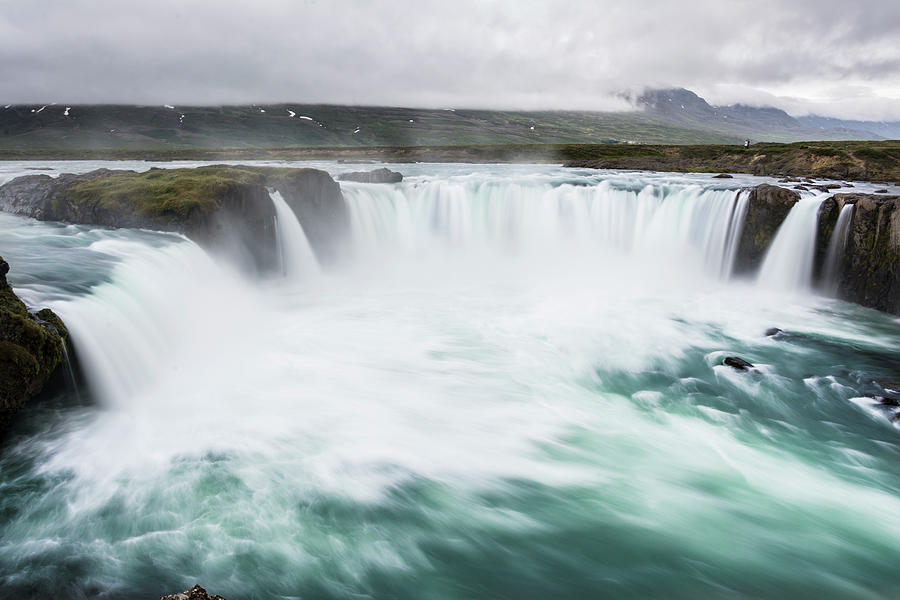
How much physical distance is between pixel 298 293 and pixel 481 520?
13.7m

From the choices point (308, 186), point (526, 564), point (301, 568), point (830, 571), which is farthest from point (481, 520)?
point (308, 186)

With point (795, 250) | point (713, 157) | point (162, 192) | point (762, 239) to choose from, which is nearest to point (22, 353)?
point (162, 192)

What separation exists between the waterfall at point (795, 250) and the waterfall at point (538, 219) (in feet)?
8.42

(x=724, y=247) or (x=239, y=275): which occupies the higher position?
(x=724, y=247)

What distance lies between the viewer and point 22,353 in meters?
7.45

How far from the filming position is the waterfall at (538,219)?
23.8 meters

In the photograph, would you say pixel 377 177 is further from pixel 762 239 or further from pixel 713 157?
pixel 713 157

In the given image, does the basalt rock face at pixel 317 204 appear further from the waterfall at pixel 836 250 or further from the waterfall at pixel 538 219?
the waterfall at pixel 836 250

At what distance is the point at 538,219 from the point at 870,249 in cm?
1420

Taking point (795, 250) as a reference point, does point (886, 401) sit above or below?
below

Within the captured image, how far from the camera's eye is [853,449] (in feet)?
30.9

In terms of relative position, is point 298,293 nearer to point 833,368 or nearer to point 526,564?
point 526,564

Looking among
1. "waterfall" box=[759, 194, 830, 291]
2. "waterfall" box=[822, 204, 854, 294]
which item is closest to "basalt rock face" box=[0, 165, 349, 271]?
"waterfall" box=[759, 194, 830, 291]

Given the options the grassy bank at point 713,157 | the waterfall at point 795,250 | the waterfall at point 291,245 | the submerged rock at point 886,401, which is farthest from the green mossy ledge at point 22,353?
the grassy bank at point 713,157
